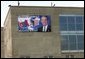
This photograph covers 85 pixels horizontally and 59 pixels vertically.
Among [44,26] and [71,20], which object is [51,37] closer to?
[44,26]

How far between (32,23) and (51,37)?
3456 millimetres

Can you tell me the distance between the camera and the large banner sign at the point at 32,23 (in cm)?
4903

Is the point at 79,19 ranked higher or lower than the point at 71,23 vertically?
higher

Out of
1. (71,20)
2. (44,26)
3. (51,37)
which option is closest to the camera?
(44,26)

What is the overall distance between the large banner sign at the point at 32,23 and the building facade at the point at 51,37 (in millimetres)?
497

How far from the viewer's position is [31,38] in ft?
164

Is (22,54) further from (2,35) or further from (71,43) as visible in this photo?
(2,35)

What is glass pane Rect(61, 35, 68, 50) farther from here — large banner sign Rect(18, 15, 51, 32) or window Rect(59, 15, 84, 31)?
large banner sign Rect(18, 15, 51, 32)

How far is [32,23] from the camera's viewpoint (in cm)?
4916

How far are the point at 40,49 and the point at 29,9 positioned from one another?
5938 millimetres

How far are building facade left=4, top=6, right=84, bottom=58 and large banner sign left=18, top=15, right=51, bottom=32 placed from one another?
1.63 ft

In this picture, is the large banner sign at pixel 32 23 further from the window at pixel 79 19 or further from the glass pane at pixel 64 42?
the window at pixel 79 19

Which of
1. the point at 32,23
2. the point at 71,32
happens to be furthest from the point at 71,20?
the point at 32,23

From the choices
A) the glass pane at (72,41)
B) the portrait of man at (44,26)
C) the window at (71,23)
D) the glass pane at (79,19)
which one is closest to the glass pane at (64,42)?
the glass pane at (72,41)
